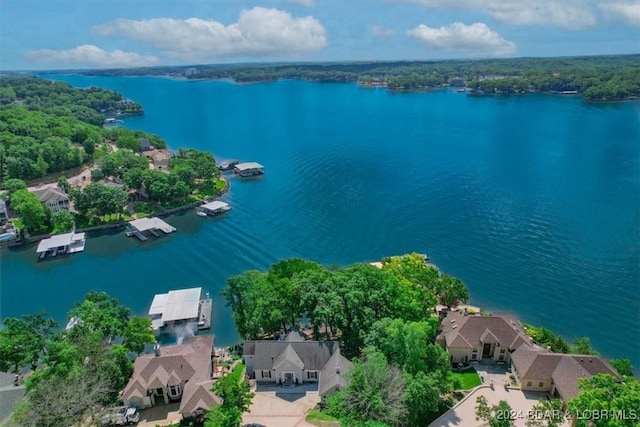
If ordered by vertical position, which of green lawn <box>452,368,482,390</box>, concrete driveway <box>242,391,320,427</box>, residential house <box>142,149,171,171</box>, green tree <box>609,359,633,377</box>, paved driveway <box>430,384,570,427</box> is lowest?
concrete driveway <box>242,391,320,427</box>

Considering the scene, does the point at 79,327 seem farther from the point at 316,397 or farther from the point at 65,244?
the point at 65,244

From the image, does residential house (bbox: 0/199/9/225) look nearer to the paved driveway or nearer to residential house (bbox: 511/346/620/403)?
the paved driveway

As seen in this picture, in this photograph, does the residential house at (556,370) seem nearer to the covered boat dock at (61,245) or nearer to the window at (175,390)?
the window at (175,390)

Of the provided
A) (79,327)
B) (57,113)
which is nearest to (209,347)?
(79,327)

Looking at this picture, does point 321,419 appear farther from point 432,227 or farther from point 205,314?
point 432,227

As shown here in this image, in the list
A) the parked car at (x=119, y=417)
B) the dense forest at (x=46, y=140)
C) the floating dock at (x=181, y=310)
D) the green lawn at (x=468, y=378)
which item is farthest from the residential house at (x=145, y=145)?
the green lawn at (x=468, y=378)

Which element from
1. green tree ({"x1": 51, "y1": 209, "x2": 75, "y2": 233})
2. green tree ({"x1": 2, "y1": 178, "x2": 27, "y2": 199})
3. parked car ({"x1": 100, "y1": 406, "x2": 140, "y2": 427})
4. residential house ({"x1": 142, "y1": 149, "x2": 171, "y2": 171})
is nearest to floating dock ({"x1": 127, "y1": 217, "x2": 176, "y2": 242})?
green tree ({"x1": 51, "y1": 209, "x2": 75, "y2": 233})

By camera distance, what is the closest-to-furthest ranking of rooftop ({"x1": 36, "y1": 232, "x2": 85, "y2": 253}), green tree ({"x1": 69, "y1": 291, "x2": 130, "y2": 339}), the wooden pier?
green tree ({"x1": 69, "y1": 291, "x2": 130, "y2": 339}), the wooden pier, rooftop ({"x1": 36, "y1": 232, "x2": 85, "y2": 253})
